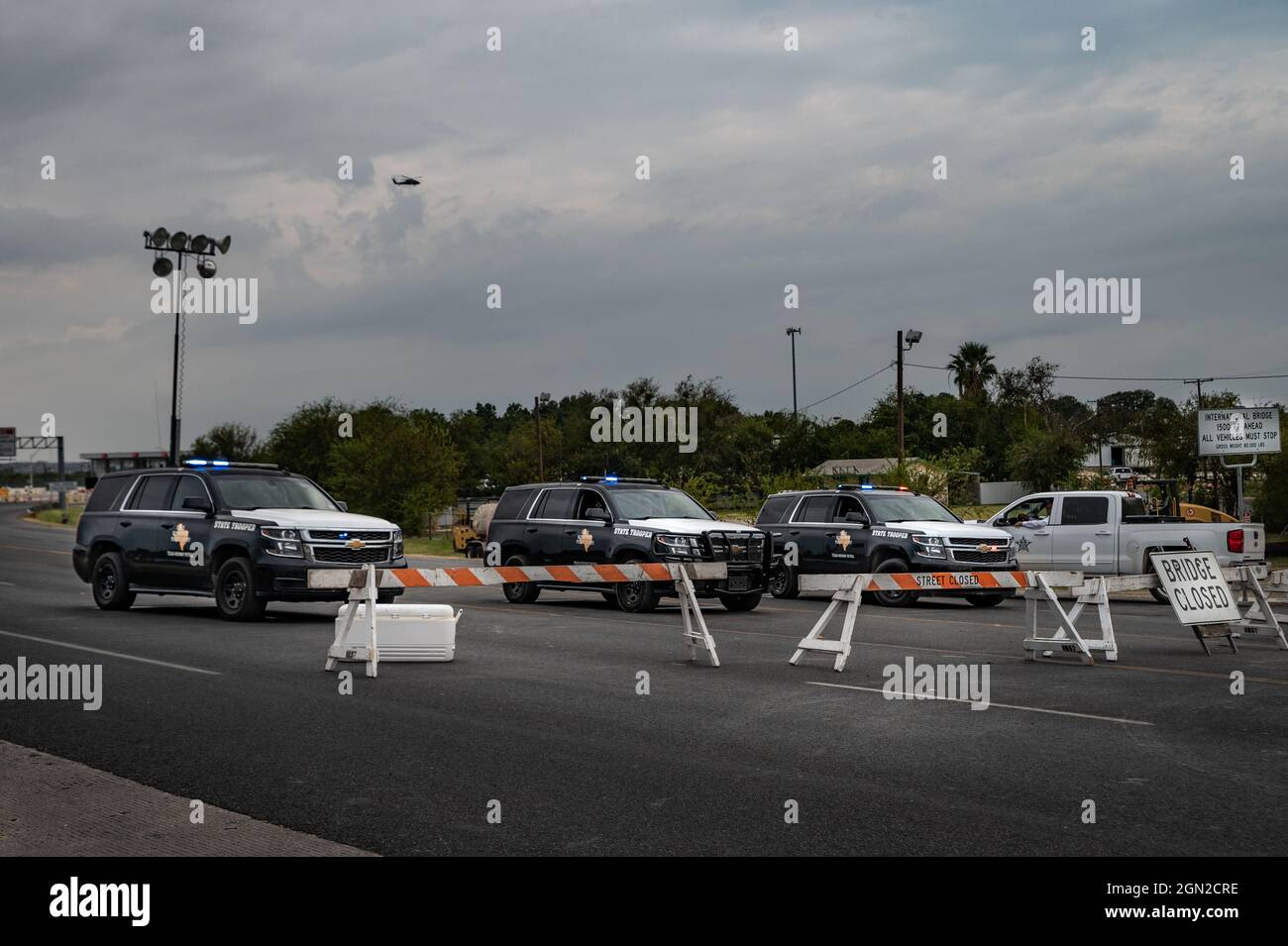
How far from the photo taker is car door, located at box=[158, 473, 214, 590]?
716 inches

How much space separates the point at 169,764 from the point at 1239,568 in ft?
38.1

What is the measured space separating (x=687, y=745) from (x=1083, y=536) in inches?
618

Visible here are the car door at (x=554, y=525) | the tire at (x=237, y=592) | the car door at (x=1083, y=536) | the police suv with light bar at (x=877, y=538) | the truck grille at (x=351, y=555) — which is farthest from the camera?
the car door at (x=1083, y=536)

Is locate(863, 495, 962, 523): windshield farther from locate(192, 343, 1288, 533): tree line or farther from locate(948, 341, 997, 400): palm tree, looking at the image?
locate(948, 341, 997, 400): palm tree

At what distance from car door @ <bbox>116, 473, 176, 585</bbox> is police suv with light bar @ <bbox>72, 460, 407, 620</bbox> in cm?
1

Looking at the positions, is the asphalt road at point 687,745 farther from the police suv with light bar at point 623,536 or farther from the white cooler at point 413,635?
the police suv with light bar at point 623,536

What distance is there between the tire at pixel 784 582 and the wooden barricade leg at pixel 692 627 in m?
8.95

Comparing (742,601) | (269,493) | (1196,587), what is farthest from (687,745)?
(269,493)

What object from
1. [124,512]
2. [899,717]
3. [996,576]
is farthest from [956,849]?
[124,512]

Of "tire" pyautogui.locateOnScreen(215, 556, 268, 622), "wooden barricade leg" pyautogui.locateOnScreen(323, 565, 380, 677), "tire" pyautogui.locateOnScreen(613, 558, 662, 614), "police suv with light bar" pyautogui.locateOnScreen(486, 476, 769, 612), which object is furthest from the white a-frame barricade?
"tire" pyautogui.locateOnScreen(215, 556, 268, 622)

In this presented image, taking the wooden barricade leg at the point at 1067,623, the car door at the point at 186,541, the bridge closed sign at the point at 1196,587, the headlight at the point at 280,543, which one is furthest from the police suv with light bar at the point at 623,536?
the bridge closed sign at the point at 1196,587

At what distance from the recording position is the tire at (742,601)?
65.5ft

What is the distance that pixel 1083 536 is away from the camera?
22.8m
